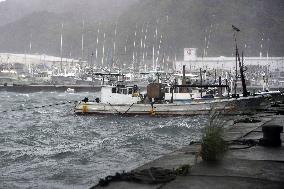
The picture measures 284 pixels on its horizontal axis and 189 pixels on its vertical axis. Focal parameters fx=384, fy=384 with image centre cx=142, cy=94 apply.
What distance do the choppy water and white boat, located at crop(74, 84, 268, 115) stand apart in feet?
3.19

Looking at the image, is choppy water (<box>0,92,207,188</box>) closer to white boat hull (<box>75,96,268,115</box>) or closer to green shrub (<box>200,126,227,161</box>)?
white boat hull (<box>75,96,268,115</box>)

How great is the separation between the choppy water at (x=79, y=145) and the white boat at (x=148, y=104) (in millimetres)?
974

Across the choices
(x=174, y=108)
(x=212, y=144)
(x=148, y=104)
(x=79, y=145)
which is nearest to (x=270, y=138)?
(x=212, y=144)

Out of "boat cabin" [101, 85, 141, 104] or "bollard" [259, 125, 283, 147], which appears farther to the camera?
"boat cabin" [101, 85, 141, 104]

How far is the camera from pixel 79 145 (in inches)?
892

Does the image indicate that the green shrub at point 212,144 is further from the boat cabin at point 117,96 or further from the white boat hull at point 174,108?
the boat cabin at point 117,96

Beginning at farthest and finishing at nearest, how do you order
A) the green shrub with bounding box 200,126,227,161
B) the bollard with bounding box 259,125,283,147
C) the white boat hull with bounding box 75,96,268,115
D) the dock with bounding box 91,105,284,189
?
1. the white boat hull with bounding box 75,96,268,115
2. the bollard with bounding box 259,125,283,147
3. the green shrub with bounding box 200,126,227,161
4. the dock with bounding box 91,105,284,189

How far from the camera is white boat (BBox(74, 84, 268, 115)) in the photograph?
37.1 m

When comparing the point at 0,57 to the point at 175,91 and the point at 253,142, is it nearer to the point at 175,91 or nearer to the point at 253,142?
the point at 175,91

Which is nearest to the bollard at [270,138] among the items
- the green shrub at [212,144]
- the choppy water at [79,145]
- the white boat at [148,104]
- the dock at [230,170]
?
the dock at [230,170]

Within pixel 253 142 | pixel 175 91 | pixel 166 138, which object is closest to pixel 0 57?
pixel 175 91

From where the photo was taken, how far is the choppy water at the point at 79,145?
1558 cm

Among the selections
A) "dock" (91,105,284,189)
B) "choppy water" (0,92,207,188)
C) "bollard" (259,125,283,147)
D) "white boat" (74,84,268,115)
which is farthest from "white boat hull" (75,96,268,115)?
"dock" (91,105,284,189)

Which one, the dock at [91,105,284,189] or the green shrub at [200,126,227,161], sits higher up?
the green shrub at [200,126,227,161]
